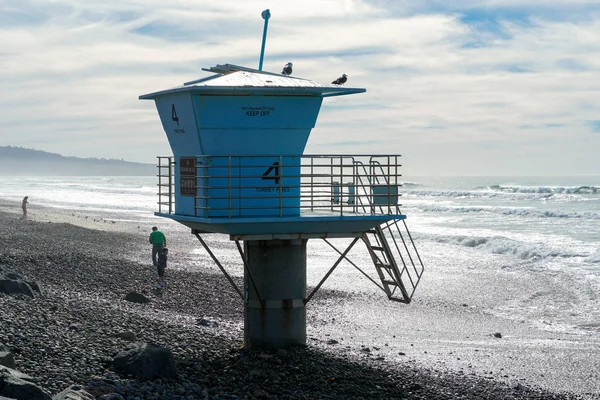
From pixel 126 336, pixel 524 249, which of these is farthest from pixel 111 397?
pixel 524 249

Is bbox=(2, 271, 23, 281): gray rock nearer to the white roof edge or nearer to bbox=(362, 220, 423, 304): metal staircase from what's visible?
the white roof edge

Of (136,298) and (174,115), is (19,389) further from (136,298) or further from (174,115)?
(136,298)

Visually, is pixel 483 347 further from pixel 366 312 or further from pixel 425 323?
pixel 366 312

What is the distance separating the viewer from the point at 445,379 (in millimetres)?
14367

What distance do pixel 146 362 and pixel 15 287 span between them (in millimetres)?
5991

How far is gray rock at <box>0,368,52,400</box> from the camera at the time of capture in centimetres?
911

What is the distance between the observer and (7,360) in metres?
10.6

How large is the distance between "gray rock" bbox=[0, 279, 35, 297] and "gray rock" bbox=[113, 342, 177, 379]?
5.35 meters

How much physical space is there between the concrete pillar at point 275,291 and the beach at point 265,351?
0.98 feet

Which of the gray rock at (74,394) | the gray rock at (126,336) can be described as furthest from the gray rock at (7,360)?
the gray rock at (126,336)

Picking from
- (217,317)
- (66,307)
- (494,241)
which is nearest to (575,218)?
(494,241)

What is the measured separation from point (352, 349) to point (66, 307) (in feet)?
19.5

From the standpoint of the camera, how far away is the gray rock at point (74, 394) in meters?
9.45

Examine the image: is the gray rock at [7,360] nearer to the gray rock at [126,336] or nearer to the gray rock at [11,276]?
the gray rock at [126,336]
